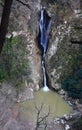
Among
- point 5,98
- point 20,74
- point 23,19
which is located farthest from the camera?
point 23,19

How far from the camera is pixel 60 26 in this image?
21938 millimetres

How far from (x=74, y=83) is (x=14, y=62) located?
3.64m

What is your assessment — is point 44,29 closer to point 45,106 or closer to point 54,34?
point 54,34

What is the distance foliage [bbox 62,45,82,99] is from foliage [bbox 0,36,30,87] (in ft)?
8.12

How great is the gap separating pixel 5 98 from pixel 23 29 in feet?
15.4

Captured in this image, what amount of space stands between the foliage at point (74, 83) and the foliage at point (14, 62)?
2476 mm

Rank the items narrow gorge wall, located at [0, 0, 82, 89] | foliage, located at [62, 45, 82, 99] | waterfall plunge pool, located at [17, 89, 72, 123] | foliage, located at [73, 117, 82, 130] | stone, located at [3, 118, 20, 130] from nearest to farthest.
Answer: stone, located at [3, 118, 20, 130] < foliage, located at [73, 117, 82, 130] < waterfall plunge pool, located at [17, 89, 72, 123] < foliage, located at [62, 45, 82, 99] < narrow gorge wall, located at [0, 0, 82, 89]

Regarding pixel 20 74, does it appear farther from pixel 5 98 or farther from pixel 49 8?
Result: pixel 49 8

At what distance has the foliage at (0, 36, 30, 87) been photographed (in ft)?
62.2

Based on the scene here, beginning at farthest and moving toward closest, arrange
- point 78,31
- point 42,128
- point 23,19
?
1. point 78,31
2. point 23,19
3. point 42,128

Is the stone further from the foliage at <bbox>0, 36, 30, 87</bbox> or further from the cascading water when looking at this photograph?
the cascading water

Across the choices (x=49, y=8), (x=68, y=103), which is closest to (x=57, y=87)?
(x=68, y=103)

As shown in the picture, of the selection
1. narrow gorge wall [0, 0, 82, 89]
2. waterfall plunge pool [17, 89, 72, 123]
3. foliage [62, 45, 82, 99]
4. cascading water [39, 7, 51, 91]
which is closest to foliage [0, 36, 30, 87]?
narrow gorge wall [0, 0, 82, 89]

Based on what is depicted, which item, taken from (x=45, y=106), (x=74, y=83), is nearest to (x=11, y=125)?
(x=45, y=106)
